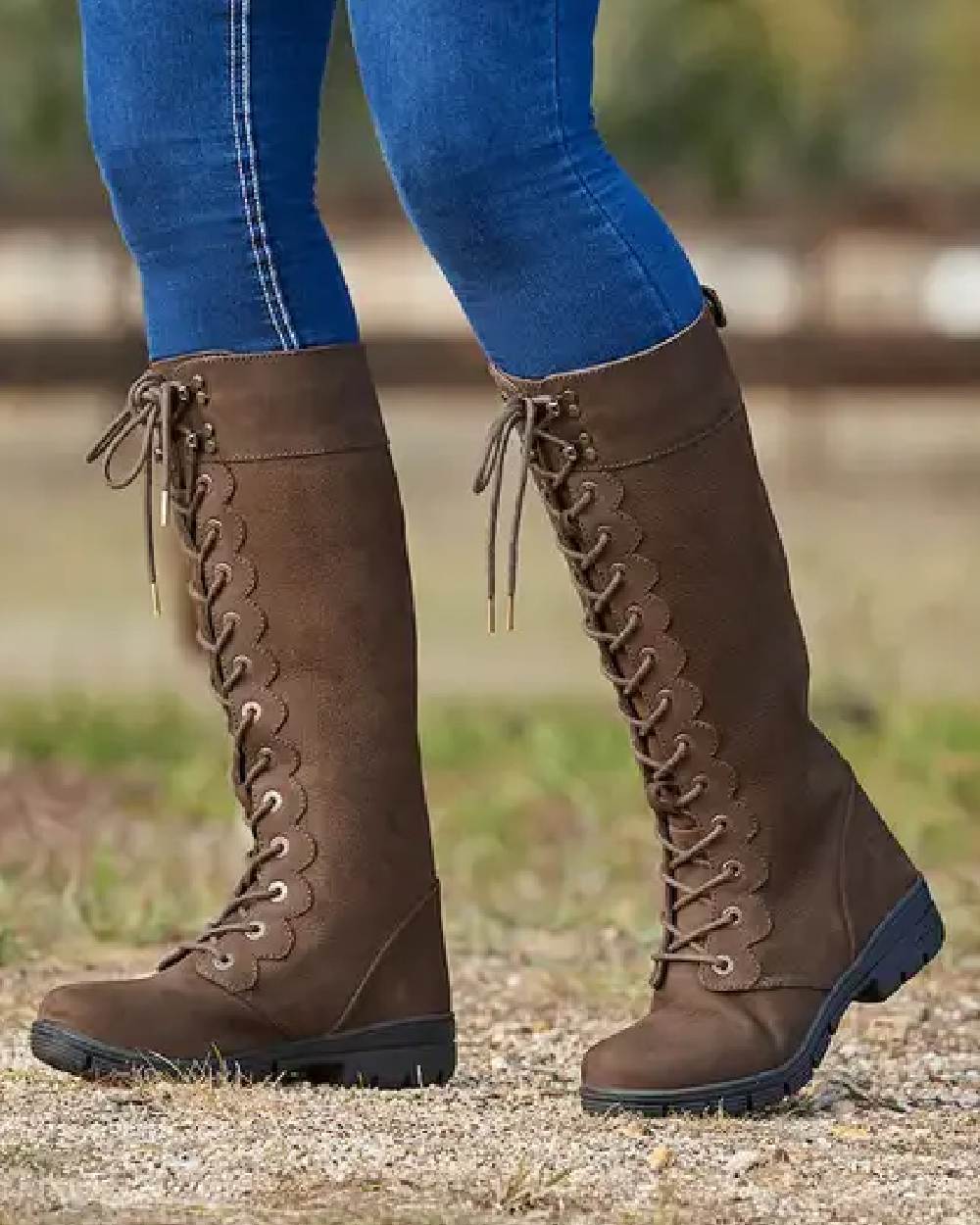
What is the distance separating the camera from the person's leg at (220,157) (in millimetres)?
2025

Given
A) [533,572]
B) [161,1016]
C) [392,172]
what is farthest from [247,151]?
[533,572]

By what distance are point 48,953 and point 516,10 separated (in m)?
1.51

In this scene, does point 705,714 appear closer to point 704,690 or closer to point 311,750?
point 704,690

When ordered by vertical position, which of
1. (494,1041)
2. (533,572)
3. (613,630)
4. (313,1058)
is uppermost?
(613,630)

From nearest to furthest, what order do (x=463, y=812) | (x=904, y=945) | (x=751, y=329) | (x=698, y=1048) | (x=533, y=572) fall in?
(x=698, y=1048), (x=904, y=945), (x=463, y=812), (x=751, y=329), (x=533, y=572)

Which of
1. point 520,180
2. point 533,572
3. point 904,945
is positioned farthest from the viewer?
point 533,572

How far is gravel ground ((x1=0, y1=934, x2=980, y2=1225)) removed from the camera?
5.70 feet

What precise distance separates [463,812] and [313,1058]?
6.50 feet

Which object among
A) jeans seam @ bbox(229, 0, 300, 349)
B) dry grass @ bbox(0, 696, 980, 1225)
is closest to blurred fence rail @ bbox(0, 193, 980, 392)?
dry grass @ bbox(0, 696, 980, 1225)

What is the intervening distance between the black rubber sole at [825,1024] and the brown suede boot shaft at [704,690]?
1 cm

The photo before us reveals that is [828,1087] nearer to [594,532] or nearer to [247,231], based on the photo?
[594,532]

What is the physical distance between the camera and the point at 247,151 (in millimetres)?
2035

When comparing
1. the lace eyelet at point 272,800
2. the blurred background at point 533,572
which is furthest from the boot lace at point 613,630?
the blurred background at point 533,572

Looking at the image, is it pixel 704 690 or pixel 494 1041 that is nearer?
pixel 704 690
